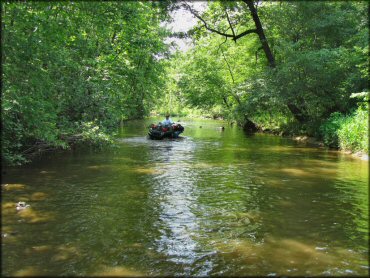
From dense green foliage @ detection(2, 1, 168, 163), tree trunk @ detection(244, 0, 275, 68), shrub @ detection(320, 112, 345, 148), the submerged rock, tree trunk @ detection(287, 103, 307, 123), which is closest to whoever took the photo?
the submerged rock

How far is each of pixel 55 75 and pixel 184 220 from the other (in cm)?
876

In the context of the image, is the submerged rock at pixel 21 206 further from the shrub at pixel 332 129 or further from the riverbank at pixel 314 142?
the shrub at pixel 332 129

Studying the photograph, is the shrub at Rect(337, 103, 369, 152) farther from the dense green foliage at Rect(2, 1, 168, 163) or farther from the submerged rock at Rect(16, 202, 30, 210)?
the submerged rock at Rect(16, 202, 30, 210)

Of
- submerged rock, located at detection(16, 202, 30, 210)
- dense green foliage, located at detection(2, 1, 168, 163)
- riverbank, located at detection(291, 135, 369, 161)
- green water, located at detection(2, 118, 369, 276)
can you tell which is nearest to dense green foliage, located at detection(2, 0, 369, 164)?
dense green foliage, located at detection(2, 1, 168, 163)

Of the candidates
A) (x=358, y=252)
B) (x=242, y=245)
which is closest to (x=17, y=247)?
(x=242, y=245)

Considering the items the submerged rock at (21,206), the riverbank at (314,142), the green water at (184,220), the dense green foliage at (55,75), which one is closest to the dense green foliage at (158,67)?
the dense green foliage at (55,75)

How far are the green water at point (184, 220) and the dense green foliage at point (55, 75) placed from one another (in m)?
1.37

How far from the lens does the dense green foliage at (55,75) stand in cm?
920

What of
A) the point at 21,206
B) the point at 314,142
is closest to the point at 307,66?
the point at 314,142

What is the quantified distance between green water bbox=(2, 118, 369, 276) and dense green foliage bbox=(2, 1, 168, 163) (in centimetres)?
137

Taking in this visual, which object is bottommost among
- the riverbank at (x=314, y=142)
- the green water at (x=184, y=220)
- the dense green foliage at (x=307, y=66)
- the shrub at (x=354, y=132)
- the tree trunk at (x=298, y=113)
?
the green water at (x=184, y=220)

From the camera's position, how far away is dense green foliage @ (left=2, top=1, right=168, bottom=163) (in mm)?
9203

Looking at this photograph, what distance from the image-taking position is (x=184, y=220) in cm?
716

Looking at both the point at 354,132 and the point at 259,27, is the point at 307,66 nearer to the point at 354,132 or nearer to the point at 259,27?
the point at 354,132
